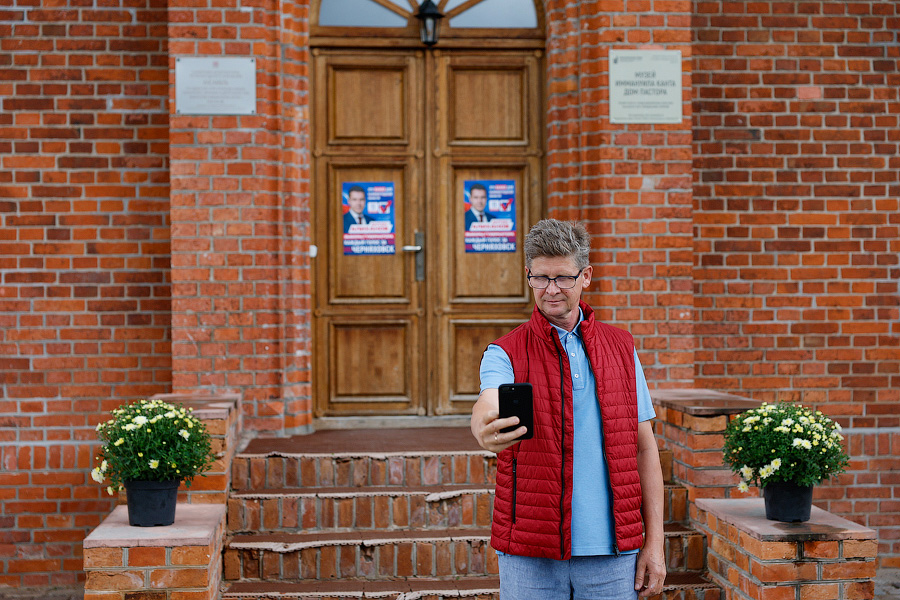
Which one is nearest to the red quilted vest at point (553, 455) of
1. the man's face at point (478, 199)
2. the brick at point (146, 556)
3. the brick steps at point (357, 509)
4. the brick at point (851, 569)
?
the brick at point (851, 569)

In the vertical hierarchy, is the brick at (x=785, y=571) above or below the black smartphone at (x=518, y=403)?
below

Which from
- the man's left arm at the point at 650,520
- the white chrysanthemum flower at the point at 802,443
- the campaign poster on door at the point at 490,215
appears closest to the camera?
the man's left arm at the point at 650,520

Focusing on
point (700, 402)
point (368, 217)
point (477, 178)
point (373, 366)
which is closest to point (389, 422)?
point (373, 366)

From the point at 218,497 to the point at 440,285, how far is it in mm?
2155

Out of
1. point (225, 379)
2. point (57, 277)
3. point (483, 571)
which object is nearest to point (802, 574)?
point (483, 571)

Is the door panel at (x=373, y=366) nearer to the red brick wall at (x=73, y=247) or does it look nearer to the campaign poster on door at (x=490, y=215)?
the campaign poster on door at (x=490, y=215)

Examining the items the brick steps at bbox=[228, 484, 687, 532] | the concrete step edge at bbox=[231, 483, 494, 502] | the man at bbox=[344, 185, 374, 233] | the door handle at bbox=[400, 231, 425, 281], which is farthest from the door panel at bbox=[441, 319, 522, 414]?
the brick steps at bbox=[228, 484, 687, 532]

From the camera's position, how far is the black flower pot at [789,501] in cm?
379

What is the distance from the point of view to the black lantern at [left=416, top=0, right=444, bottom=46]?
223 inches

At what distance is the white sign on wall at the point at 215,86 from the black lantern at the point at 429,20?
119 centimetres

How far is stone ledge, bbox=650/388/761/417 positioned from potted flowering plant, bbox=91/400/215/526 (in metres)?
2.49

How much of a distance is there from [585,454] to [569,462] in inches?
2.4

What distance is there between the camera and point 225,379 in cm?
520

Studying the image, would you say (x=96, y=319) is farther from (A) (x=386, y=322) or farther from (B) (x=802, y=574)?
(B) (x=802, y=574)
